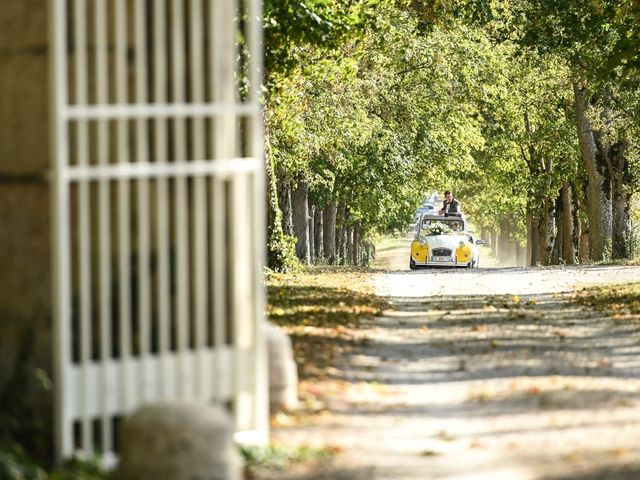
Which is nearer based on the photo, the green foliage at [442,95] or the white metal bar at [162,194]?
the white metal bar at [162,194]

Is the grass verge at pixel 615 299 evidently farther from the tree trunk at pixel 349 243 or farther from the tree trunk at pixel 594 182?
the tree trunk at pixel 349 243

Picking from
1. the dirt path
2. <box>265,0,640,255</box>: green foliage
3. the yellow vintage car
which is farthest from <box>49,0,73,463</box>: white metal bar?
the yellow vintage car

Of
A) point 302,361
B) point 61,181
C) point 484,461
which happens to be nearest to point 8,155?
point 61,181

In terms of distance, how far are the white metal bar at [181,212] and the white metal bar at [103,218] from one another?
412 mm

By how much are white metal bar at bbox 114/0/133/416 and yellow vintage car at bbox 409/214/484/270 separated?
87.3 feet

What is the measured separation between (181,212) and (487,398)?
134 inches

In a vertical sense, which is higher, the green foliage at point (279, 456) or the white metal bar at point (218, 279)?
the white metal bar at point (218, 279)

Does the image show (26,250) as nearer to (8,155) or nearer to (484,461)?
(8,155)

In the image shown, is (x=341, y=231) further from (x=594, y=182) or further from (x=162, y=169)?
(x=162, y=169)

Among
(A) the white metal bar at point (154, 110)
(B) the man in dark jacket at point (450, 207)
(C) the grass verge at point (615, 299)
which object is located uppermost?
(B) the man in dark jacket at point (450, 207)

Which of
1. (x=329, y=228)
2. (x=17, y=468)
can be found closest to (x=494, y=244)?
(x=329, y=228)

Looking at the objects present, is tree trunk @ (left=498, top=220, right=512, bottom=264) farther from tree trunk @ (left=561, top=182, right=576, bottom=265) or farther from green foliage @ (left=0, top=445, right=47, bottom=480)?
green foliage @ (left=0, top=445, right=47, bottom=480)

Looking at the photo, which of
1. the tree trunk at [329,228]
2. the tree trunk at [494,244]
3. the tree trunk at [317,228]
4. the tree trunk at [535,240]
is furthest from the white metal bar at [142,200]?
the tree trunk at [494,244]

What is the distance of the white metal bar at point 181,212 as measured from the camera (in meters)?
7.82
